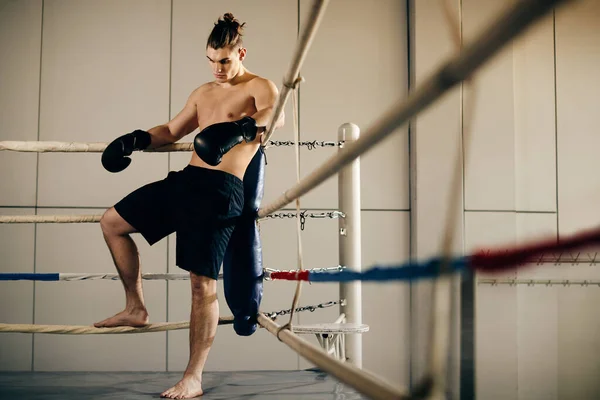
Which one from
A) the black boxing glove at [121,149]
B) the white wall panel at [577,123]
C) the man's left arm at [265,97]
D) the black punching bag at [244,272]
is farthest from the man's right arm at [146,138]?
the white wall panel at [577,123]

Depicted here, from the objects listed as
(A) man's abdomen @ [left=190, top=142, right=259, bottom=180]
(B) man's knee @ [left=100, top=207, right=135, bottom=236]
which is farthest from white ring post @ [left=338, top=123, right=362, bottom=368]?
(B) man's knee @ [left=100, top=207, right=135, bottom=236]

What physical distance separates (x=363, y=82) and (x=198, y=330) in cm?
251

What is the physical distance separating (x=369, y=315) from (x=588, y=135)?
73.2 inches

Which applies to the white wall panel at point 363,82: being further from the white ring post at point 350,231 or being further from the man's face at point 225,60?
the man's face at point 225,60

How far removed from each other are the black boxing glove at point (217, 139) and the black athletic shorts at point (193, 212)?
24 centimetres

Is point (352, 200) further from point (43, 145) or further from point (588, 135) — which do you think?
point (588, 135)

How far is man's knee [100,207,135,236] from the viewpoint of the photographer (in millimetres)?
2295

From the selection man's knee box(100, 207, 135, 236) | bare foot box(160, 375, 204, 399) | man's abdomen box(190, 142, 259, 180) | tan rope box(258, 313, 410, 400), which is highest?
man's abdomen box(190, 142, 259, 180)

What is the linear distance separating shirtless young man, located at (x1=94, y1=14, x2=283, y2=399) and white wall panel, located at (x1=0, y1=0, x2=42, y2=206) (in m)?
1.84

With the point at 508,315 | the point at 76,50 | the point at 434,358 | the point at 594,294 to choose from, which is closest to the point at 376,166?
the point at 508,315

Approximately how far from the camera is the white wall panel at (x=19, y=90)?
3996mm

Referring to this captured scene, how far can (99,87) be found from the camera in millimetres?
4086

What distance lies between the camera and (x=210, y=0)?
4176mm

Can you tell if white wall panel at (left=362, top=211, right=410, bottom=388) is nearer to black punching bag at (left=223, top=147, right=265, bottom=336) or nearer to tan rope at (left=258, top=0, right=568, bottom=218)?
black punching bag at (left=223, top=147, right=265, bottom=336)
